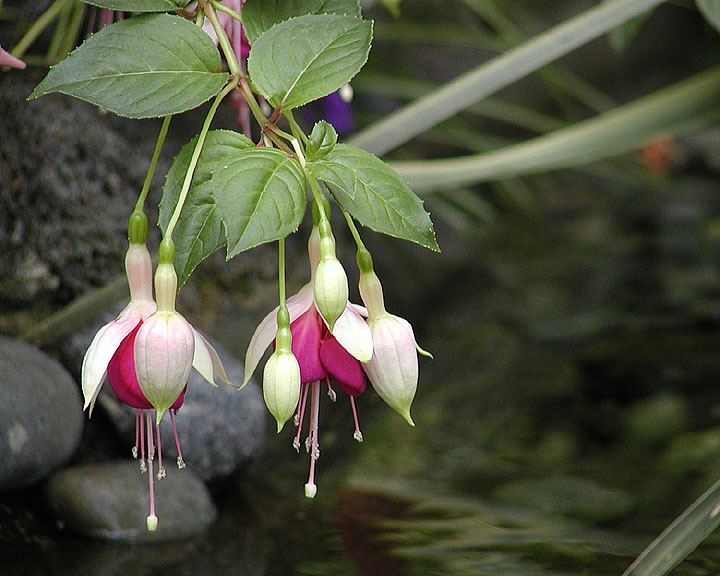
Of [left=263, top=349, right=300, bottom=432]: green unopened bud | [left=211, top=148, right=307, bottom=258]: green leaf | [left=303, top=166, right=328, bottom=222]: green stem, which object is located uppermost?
[left=303, top=166, right=328, bottom=222]: green stem

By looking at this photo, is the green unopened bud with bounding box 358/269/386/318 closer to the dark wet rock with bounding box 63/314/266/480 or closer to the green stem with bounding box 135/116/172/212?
the green stem with bounding box 135/116/172/212

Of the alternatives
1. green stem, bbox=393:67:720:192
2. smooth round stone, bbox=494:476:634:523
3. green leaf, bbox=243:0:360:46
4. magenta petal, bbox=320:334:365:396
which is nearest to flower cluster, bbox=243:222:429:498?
magenta petal, bbox=320:334:365:396

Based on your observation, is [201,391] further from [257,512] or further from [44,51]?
[44,51]

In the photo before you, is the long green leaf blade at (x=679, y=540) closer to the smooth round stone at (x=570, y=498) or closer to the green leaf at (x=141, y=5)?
the smooth round stone at (x=570, y=498)

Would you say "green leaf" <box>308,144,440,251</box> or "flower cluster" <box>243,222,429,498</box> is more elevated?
"green leaf" <box>308,144,440,251</box>

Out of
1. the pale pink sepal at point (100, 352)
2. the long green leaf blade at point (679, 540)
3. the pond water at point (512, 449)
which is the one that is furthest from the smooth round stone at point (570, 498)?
the pale pink sepal at point (100, 352)
